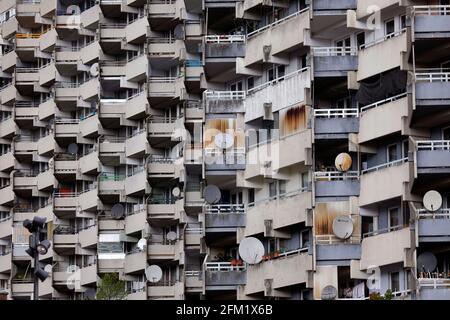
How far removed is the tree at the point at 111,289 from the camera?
8219cm

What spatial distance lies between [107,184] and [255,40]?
87.8 ft

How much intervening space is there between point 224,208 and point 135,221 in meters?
20.3

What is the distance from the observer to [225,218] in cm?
7219

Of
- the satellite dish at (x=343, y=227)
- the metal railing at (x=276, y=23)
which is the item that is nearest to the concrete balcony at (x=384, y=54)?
the metal railing at (x=276, y=23)

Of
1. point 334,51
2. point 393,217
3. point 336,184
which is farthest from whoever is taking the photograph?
point 334,51

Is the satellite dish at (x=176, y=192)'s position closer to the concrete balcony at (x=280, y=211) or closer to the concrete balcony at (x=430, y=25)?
the concrete balcony at (x=280, y=211)

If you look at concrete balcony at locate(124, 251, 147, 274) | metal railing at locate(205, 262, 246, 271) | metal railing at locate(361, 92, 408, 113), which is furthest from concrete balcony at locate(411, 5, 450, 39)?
concrete balcony at locate(124, 251, 147, 274)

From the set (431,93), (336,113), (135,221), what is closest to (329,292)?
(336,113)

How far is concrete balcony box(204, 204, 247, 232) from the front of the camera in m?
71.8

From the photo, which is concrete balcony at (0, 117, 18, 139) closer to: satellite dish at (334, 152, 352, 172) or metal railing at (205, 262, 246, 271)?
metal railing at (205, 262, 246, 271)

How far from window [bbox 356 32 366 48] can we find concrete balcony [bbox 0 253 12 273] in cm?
4716

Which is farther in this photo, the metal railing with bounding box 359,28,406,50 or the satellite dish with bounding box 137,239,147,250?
the satellite dish with bounding box 137,239,147,250

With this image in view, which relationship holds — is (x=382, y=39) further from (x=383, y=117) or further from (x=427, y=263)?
(x=427, y=263)
